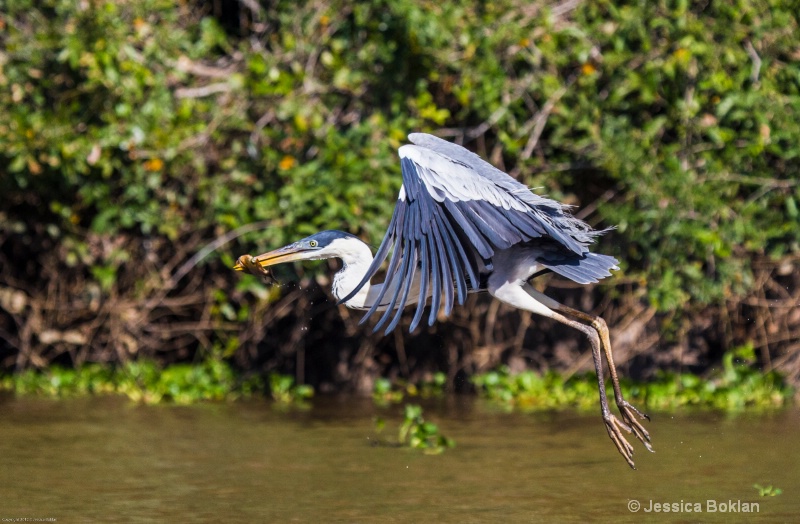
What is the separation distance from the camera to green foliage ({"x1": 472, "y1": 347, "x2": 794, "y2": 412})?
7.31 m

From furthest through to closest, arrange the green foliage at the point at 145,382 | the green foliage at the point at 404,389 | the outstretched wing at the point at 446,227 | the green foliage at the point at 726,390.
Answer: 1. the green foliage at the point at 404,389
2. the green foliage at the point at 145,382
3. the green foliage at the point at 726,390
4. the outstretched wing at the point at 446,227

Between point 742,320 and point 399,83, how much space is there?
272 centimetres

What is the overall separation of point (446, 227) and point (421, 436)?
202 cm

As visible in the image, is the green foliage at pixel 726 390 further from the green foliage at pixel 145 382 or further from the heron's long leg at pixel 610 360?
the green foliage at pixel 145 382

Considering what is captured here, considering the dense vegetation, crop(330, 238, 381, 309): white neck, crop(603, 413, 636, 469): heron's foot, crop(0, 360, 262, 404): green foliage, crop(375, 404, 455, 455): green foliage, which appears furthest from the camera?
crop(0, 360, 262, 404): green foliage

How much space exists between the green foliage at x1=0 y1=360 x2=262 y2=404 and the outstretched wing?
11.6ft

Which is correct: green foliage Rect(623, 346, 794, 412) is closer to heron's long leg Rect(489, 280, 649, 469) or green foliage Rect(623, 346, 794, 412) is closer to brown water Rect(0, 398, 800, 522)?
brown water Rect(0, 398, 800, 522)

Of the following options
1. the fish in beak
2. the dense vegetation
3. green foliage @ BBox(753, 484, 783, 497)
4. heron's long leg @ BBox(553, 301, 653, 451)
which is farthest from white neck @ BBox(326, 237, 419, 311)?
the dense vegetation

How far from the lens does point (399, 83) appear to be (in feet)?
24.3

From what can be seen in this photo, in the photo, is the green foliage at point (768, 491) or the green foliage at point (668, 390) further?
the green foliage at point (668, 390)

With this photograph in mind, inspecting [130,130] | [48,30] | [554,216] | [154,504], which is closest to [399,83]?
[130,130]

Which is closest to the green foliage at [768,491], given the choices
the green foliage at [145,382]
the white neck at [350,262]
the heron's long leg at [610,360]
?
the heron's long leg at [610,360]

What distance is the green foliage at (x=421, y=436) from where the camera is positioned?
241 inches

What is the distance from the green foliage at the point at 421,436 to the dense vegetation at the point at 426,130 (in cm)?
126
